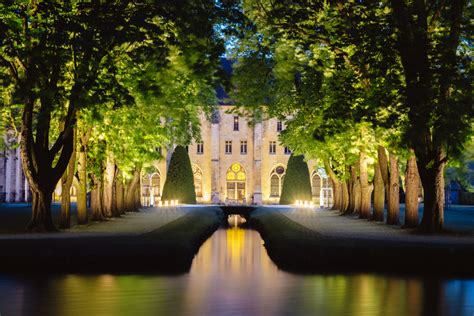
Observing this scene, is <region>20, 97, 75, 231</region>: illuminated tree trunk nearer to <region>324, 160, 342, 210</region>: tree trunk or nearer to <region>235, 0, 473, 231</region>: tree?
<region>235, 0, 473, 231</region>: tree

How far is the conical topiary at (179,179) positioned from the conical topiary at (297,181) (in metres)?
9.04

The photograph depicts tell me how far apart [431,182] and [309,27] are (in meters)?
7.21

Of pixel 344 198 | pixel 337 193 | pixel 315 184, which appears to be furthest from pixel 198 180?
pixel 344 198

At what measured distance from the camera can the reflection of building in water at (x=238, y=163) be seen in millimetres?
84500

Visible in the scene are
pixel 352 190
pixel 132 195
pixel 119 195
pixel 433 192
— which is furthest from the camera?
pixel 132 195

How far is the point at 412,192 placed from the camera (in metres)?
31.3

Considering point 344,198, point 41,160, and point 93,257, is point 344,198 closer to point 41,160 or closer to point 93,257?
point 41,160

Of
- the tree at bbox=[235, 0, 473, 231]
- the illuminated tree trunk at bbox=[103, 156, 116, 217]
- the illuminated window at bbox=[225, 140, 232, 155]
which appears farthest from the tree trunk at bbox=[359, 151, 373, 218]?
the illuminated window at bbox=[225, 140, 232, 155]

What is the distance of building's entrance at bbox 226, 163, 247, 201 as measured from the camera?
282ft

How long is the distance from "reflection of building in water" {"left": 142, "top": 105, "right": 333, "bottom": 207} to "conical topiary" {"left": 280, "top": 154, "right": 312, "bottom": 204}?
13.2 metres

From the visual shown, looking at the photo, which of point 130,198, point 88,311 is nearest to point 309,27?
point 88,311

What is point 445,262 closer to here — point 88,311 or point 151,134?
point 88,311

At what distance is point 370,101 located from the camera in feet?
75.7

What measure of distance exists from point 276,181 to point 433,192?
5800cm
